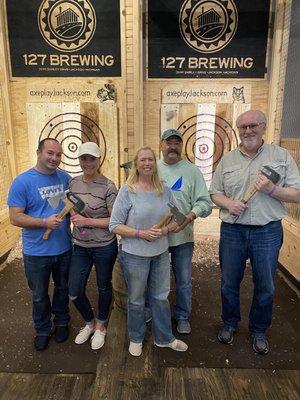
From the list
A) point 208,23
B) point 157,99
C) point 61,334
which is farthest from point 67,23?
point 61,334

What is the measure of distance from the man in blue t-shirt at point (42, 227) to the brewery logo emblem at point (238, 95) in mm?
2680

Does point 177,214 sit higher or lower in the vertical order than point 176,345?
higher

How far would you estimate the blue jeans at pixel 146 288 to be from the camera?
2.05 meters

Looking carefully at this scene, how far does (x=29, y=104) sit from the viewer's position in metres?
4.05

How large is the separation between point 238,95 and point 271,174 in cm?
234

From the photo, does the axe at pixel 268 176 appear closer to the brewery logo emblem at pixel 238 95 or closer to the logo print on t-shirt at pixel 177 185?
the logo print on t-shirt at pixel 177 185

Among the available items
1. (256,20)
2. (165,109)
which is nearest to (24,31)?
(165,109)

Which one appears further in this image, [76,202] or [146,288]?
[146,288]

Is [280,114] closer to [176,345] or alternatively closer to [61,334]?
[176,345]

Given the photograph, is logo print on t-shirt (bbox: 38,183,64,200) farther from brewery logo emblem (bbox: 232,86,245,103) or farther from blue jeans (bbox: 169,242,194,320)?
brewery logo emblem (bbox: 232,86,245,103)

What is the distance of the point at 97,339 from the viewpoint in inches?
92.9

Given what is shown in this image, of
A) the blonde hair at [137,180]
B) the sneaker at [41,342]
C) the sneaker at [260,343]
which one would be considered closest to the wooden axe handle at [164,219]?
the blonde hair at [137,180]

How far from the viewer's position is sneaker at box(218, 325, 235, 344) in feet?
Result: 7.86

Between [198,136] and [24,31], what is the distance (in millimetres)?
2584
